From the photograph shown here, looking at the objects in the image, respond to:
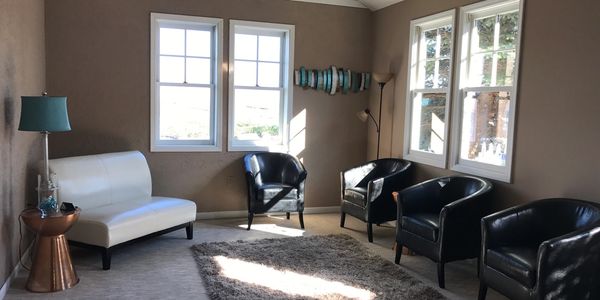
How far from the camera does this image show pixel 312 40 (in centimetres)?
571

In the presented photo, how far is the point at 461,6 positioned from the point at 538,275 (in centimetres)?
270

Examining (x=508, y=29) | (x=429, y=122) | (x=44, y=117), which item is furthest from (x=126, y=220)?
(x=508, y=29)

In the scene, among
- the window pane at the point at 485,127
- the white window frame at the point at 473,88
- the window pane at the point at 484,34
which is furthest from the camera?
the window pane at the point at 484,34

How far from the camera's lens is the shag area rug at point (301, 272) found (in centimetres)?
337

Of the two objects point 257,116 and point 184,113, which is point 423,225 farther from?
point 184,113

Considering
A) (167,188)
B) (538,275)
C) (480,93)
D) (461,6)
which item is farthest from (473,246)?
(167,188)

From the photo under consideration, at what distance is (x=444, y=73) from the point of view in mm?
4770

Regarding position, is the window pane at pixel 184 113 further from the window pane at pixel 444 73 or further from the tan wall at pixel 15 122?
the window pane at pixel 444 73

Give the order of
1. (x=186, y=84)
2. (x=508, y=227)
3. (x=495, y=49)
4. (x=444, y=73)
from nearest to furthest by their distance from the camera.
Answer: (x=508, y=227), (x=495, y=49), (x=444, y=73), (x=186, y=84)

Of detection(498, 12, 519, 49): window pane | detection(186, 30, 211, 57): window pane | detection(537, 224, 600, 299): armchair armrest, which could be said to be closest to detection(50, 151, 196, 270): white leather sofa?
detection(186, 30, 211, 57): window pane

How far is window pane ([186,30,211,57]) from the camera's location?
5.34 m

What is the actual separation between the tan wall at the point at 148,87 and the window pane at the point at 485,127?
1.78 meters

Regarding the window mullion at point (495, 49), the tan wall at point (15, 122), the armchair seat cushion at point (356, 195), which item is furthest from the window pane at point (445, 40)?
the tan wall at point (15, 122)

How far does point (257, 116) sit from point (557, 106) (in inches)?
130
